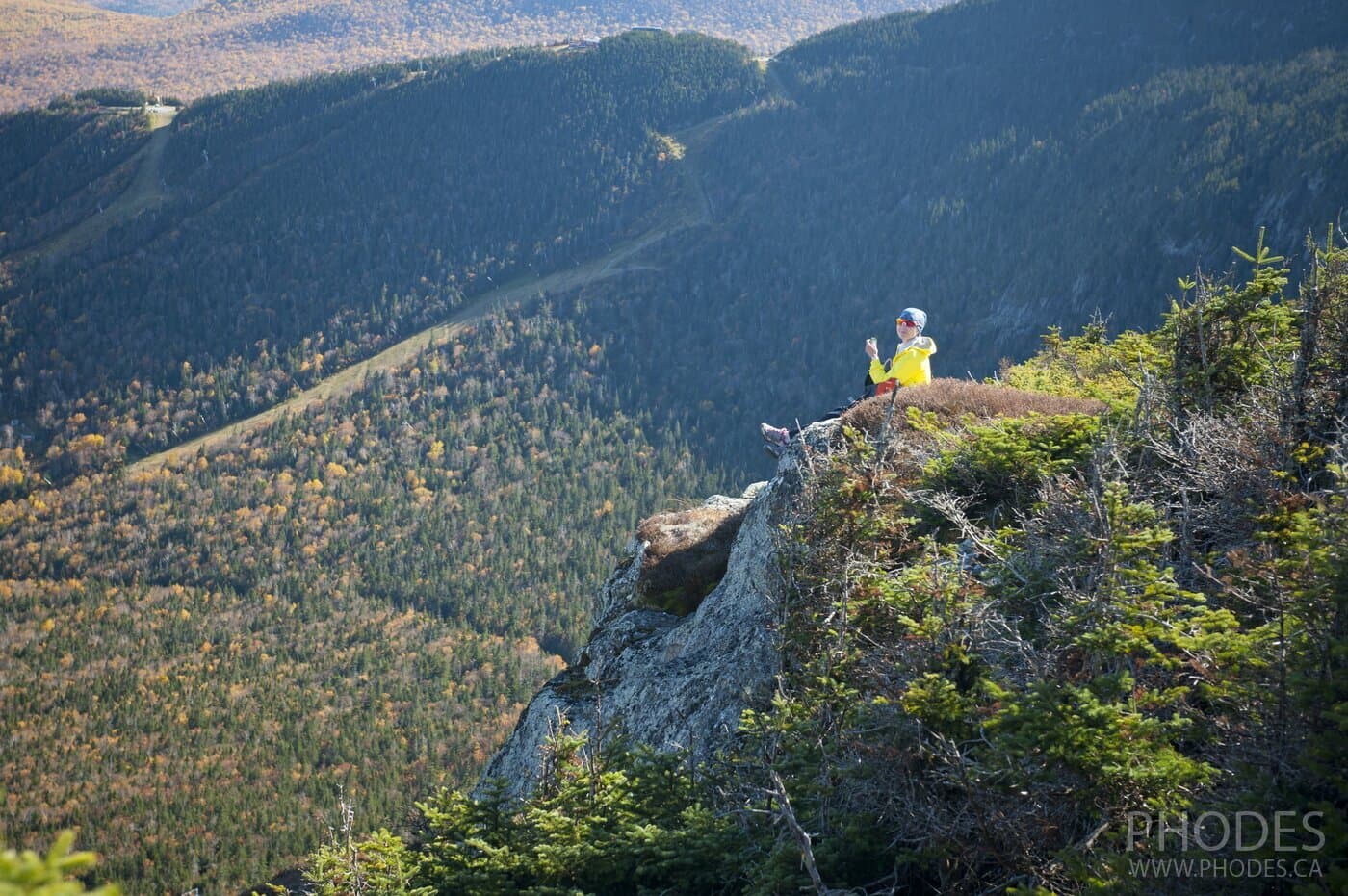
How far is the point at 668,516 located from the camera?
21.5m

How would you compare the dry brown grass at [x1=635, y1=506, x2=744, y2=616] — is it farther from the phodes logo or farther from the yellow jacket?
the phodes logo

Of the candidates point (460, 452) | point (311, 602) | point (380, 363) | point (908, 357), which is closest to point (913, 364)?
point (908, 357)

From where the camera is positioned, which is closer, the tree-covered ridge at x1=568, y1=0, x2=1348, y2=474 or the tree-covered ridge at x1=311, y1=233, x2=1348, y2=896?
the tree-covered ridge at x1=311, y1=233, x2=1348, y2=896

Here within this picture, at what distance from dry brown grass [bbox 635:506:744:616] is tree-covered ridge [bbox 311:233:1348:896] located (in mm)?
6014

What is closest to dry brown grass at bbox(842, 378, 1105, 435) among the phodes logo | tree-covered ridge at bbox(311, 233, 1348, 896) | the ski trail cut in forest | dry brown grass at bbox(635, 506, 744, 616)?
tree-covered ridge at bbox(311, 233, 1348, 896)

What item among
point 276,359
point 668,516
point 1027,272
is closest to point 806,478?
point 668,516

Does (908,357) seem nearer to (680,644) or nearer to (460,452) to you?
(680,644)

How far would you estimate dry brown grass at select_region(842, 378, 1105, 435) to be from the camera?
48.1 ft

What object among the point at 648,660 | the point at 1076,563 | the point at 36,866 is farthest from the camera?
the point at 648,660

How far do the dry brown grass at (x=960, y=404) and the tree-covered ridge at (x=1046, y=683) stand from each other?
6.46 ft

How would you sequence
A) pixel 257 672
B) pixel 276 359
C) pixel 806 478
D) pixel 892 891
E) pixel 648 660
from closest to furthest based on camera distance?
pixel 892 891
pixel 806 478
pixel 648 660
pixel 257 672
pixel 276 359

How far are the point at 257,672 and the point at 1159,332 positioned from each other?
399 feet

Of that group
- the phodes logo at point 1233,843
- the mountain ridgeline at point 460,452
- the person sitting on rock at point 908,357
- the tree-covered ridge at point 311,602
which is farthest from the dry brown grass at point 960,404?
the tree-covered ridge at point 311,602

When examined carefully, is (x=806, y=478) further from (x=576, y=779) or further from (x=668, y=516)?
(x=668, y=516)
